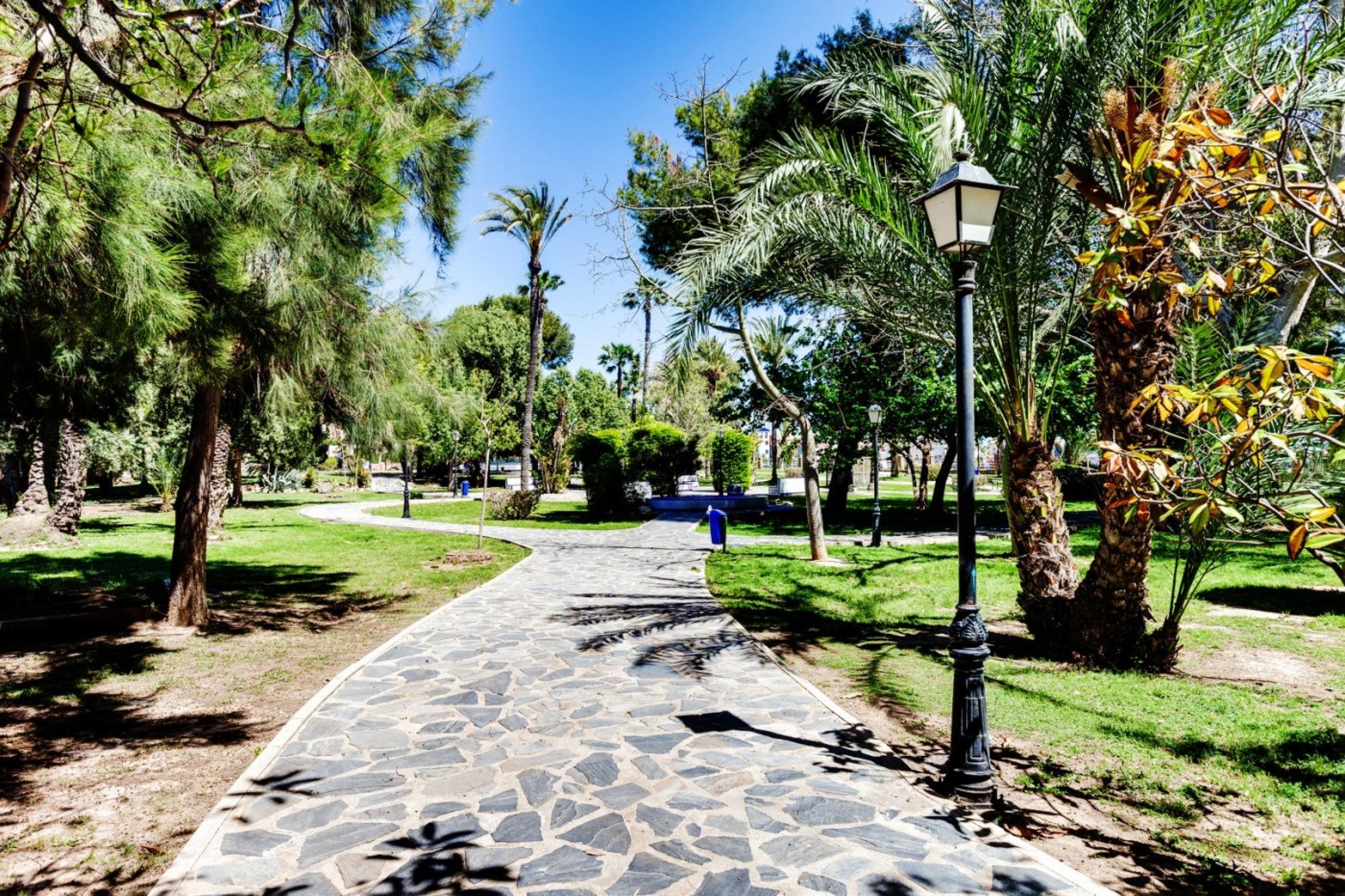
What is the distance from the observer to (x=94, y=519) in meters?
21.5

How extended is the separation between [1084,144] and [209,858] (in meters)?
8.39

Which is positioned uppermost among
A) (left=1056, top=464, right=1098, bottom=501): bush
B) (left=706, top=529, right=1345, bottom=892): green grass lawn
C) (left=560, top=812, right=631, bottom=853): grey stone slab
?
A: (left=1056, top=464, right=1098, bottom=501): bush

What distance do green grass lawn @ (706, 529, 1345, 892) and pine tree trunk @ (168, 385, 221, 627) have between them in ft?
21.3

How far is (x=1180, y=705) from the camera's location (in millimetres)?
5379

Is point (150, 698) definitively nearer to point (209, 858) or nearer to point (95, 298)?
point (209, 858)

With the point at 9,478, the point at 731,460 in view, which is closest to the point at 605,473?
the point at 731,460

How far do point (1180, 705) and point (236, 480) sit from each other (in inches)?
1232

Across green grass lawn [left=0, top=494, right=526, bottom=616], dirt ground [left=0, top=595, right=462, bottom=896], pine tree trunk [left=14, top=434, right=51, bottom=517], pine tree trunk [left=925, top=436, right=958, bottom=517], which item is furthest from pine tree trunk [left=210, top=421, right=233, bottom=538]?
pine tree trunk [left=925, top=436, right=958, bottom=517]

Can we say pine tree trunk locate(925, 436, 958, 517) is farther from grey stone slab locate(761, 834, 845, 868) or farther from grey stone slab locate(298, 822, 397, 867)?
grey stone slab locate(298, 822, 397, 867)

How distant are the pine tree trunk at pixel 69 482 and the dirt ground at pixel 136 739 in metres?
10.8

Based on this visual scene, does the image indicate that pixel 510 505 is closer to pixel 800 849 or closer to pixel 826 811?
pixel 826 811

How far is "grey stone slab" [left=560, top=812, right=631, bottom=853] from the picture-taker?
11.4ft

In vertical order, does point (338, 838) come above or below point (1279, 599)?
below

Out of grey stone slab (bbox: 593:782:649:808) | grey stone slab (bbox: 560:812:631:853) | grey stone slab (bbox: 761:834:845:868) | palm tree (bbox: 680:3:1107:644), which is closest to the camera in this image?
grey stone slab (bbox: 761:834:845:868)
